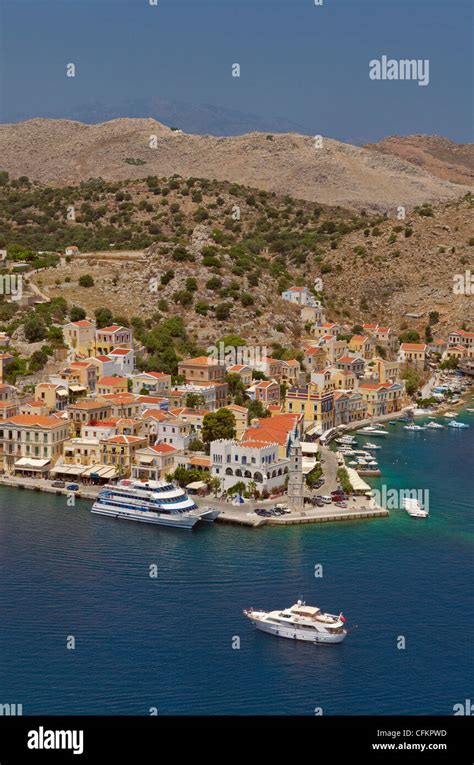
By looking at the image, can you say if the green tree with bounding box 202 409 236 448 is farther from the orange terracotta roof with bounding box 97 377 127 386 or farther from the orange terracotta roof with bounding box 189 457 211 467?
the orange terracotta roof with bounding box 97 377 127 386

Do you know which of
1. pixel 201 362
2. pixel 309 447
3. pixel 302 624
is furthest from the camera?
pixel 201 362

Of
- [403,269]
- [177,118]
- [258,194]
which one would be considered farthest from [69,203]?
[177,118]

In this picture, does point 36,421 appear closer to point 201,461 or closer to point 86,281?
point 201,461

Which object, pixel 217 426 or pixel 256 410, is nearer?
pixel 217 426

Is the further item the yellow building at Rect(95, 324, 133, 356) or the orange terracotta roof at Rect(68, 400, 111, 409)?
the yellow building at Rect(95, 324, 133, 356)

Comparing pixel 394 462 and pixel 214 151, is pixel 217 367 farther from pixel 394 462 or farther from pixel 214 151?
pixel 214 151

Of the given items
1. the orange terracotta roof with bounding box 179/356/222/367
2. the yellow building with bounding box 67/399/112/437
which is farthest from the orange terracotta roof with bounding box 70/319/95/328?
the yellow building with bounding box 67/399/112/437

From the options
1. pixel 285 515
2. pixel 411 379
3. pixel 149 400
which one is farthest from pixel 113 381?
pixel 411 379
